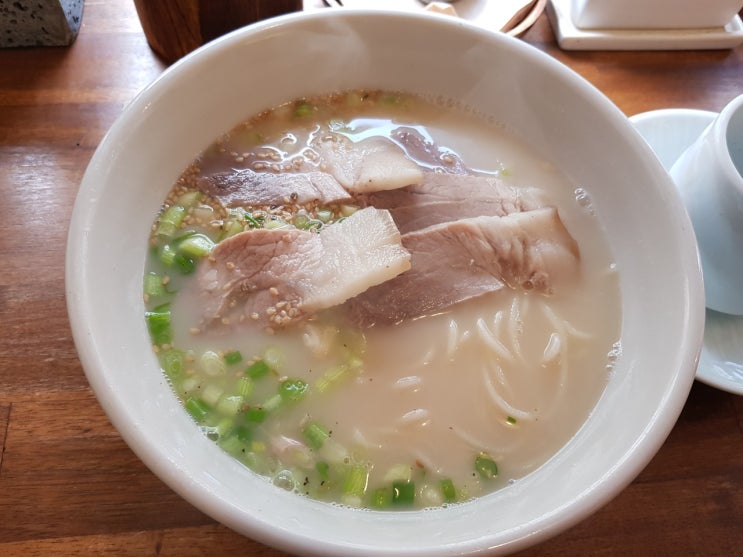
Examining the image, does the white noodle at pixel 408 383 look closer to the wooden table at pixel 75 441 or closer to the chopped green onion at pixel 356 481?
the chopped green onion at pixel 356 481

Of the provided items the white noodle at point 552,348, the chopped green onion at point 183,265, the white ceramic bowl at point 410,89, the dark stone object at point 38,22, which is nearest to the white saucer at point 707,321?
the white ceramic bowl at point 410,89

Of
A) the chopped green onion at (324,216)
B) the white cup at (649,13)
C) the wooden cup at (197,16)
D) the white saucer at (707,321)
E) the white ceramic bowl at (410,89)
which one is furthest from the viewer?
the white cup at (649,13)

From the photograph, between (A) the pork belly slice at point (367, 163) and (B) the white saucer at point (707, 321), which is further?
(A) the pork belly slice at point (367, 163)

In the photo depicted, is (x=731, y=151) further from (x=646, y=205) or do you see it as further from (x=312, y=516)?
(x=312, y=516)

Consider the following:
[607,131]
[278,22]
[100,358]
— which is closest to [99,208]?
[100,358]

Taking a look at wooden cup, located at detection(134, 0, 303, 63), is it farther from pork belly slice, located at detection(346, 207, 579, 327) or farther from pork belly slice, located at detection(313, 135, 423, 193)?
pork belly slice, located at detection(346, 207, 579, 327)
